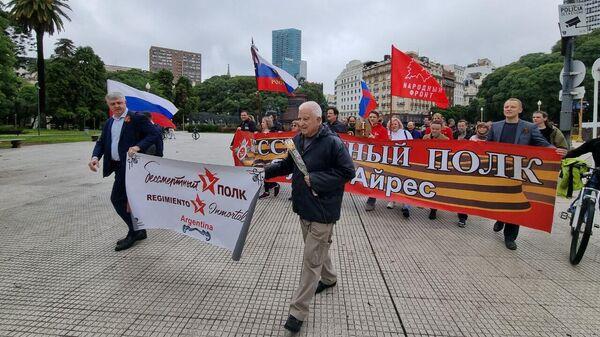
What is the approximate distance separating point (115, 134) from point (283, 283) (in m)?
2.73

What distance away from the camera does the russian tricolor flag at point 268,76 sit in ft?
33.7

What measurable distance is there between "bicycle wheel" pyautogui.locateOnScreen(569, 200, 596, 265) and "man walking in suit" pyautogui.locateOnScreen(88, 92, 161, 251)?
505cm

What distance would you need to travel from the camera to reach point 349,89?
159 meters

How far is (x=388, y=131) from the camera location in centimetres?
698

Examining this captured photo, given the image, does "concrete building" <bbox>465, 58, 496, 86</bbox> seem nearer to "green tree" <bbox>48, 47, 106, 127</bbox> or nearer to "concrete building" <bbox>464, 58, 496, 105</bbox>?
"concrete building" <bbox>464, 58, 496, 105</bbox>

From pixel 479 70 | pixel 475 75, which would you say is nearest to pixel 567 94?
pixel 475 75

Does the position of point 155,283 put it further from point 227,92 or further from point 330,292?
point 227,92

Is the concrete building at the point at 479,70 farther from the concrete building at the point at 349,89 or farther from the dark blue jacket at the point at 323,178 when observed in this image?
the dark blue jacket at the point at 323,178

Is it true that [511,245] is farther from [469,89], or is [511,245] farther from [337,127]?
[469,89]

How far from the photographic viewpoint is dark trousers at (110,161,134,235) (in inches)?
175

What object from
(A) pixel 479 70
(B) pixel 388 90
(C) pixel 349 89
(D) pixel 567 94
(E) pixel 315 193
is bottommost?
(E) pixel 315 193

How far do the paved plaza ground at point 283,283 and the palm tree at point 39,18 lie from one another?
129 feet

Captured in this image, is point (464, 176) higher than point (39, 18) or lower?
lower

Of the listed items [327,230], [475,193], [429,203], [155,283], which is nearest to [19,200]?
[155,283]
